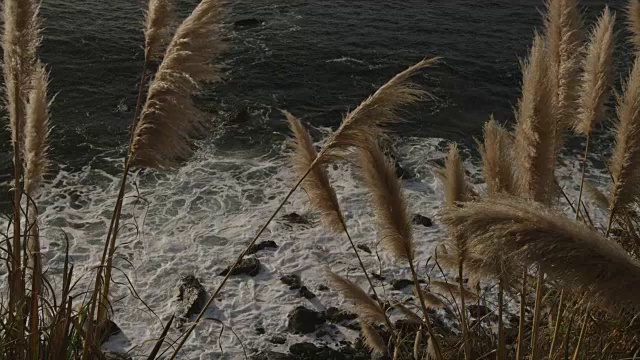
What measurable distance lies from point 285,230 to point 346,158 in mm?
5291

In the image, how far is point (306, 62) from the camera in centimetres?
1370

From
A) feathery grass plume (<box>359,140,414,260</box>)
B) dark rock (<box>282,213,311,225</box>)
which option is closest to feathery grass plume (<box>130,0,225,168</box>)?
feathery grass plume (<box>359,140,414,260</box>)

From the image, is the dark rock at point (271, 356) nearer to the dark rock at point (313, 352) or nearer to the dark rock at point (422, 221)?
the dark rock at point (313, 352)

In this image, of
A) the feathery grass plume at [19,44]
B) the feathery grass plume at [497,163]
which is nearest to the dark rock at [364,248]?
the feathery grass plume at [497,163]

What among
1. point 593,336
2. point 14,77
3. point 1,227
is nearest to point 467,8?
point 1,227

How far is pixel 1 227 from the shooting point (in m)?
8.24

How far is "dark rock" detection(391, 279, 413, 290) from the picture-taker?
7.36 metres

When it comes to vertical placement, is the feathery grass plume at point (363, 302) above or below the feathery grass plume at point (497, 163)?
below

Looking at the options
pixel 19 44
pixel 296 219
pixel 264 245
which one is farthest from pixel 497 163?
pixel 296 219

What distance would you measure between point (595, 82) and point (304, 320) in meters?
3.69

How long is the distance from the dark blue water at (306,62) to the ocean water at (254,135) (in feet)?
0.12

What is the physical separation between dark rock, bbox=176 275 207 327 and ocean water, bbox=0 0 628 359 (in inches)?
5.5

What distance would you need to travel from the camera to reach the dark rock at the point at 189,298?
22.6 ft

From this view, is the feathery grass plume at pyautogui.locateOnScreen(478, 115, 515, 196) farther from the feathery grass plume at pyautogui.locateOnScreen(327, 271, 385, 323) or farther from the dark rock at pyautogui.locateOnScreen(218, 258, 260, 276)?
the dark rock at pyautogui.locateOnScreen(218, 258, 260, 276)
